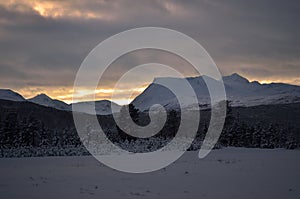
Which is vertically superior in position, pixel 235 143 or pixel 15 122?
pixel 15 122

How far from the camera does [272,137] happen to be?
54.6 metres

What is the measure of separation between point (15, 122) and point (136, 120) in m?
19.9

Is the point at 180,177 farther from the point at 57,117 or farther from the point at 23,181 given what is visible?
the point at 57,117

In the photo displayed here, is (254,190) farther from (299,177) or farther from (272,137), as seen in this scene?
(272,137)

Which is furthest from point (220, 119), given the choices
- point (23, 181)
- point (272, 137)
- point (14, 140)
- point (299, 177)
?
point (23, 181)

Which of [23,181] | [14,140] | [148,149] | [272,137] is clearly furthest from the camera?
[272,137]

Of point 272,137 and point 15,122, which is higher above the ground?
point 15,122

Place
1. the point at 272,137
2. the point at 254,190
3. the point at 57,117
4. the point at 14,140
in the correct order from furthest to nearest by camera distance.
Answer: the point at 57,117 < the point at 272,137 < the point at 14,140 < the point at 254,190

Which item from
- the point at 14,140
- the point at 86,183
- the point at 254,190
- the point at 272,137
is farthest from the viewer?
the point at 272,137

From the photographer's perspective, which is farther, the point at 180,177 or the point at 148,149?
the point at 148,149

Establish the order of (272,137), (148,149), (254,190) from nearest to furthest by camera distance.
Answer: (254,190) → (148,149) → (272,137)

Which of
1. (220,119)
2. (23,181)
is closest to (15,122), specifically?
(220,119)

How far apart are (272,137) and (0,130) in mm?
45745

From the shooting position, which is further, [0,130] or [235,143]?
[235,143]
